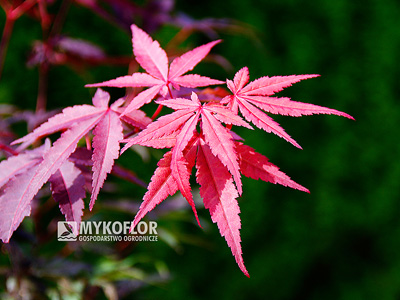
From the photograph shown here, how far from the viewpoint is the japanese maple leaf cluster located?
0.39 metres

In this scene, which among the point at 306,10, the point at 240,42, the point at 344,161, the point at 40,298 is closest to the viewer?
the point at 40,298

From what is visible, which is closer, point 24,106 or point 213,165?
point 213,165

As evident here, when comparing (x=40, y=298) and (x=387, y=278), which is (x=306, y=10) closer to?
(x=387, y=278)

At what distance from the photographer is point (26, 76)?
145 centimetres

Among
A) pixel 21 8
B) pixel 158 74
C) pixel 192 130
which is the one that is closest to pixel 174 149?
pixel 192 130

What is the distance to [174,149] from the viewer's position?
1.29 feet

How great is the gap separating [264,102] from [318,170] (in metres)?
1.73

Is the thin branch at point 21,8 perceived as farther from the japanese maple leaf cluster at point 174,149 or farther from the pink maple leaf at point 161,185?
the pink maple leaf at point 161,185

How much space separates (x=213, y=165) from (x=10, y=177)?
0.27 m

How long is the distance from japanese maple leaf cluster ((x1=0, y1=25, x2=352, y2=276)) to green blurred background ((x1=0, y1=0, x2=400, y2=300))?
1.31 m

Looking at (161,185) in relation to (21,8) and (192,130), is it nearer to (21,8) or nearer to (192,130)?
(192,130)

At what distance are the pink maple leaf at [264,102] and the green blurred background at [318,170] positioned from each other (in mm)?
1358

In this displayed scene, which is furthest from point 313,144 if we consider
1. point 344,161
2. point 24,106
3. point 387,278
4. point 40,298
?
point 40,298

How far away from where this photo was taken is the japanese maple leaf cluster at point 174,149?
39 centimetres
